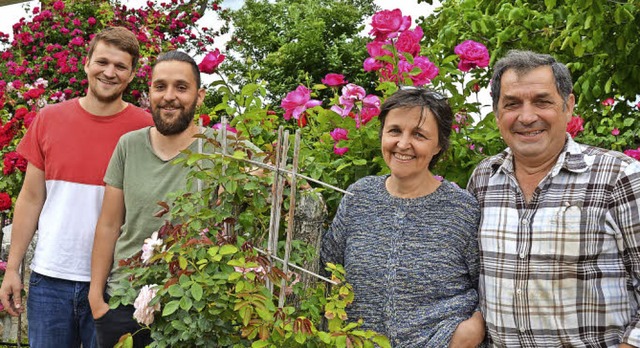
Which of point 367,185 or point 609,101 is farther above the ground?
point 609,101

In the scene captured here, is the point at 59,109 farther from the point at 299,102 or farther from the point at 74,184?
the point at 299,102

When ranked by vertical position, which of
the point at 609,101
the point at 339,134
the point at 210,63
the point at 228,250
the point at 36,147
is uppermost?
the point at 609,101

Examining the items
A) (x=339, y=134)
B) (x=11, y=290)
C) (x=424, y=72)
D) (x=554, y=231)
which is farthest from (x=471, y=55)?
(x=11, y=290)

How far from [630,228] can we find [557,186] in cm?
22

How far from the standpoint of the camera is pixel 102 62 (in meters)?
2.74

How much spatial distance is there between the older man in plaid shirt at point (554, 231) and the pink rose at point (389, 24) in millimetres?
621

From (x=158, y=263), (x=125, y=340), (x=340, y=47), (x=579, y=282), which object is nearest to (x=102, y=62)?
(x=158, y=263)

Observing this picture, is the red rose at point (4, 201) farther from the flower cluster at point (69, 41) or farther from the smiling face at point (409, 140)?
the smiling face at point (409, 140)

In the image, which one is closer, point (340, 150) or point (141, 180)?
point (141, 180)

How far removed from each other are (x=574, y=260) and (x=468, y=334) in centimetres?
36

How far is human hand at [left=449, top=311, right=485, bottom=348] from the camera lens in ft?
6.82

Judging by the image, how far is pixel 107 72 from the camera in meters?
2.72

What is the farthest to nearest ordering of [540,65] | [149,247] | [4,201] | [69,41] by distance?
[69,41] → [4,201] → [149,247] → [540,65]

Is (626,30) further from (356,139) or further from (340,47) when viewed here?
(340,47)
